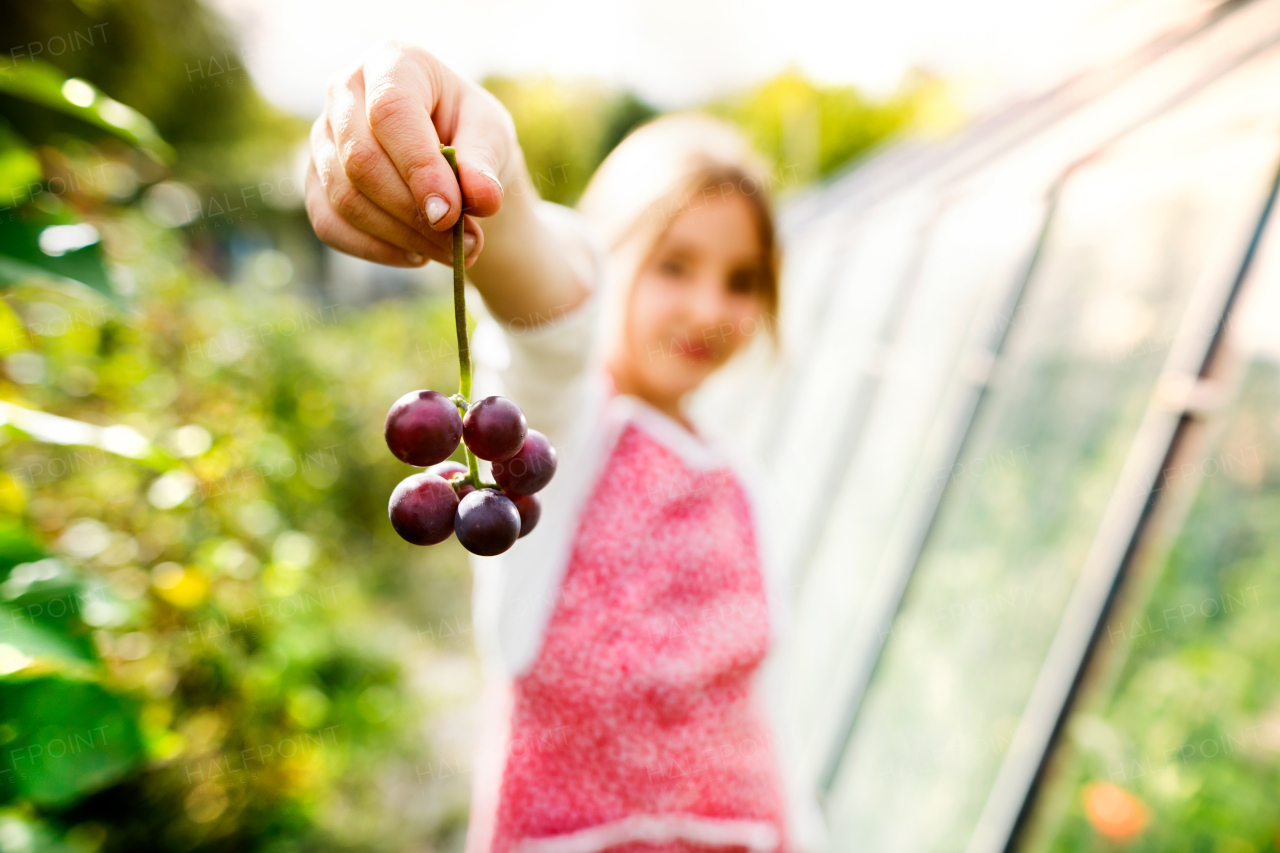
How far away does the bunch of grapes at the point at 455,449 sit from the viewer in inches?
18.7

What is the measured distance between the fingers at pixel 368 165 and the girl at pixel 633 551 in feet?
0.64

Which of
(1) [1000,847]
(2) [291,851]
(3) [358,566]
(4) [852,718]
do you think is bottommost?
(3) [358,566]

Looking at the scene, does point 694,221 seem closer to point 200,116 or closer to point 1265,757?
point 1265,757

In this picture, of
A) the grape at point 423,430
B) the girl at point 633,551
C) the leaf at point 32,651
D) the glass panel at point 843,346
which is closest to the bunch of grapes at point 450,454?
the grape at point 423,430

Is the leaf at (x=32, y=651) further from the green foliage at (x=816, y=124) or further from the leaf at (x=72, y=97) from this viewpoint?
the green foliage at (x=816, y=124)

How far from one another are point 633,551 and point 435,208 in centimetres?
92

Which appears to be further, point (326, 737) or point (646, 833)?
point (326, 737)

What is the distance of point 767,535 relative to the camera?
61.8 inches

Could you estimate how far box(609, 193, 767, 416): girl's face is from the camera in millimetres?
1537

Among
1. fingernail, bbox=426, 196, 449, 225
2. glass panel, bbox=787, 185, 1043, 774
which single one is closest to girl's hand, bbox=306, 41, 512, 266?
fingernail, bbox=426, 196, 449, 225

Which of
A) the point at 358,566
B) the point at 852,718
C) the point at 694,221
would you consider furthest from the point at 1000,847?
the point at 358,566

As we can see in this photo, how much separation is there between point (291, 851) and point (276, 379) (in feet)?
7.08

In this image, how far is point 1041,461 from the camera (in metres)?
2.19

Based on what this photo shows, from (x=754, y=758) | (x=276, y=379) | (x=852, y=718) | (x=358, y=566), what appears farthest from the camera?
(x=358, y=566)
